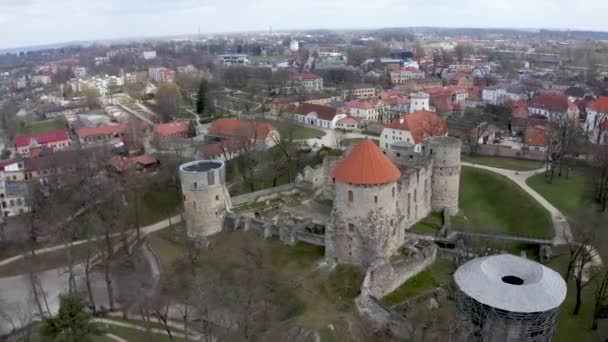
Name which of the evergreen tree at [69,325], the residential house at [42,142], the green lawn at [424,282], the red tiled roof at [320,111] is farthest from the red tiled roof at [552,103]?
the residential house at [42,142]

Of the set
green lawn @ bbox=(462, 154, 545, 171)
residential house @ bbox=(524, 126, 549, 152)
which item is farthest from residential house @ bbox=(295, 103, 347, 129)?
residential house @ bbox=(524, 126, 549, 152)

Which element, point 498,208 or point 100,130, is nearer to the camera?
point 498,208

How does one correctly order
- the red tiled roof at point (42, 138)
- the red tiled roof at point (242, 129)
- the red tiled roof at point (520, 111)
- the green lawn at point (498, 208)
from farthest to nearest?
the red tiled roof at point (520, 111) < the red tiled roof at point (42, 138) < the red tiled roof at point (242, 129) < the green lawn at point (498, 208)

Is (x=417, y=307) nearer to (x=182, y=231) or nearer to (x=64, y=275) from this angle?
(x=182, y=231)

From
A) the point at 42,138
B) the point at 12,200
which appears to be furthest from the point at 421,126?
the point at 42,138

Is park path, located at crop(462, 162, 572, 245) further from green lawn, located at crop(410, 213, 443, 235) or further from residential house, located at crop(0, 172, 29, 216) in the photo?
residential house, located at crop(0, 172, 29, 216)

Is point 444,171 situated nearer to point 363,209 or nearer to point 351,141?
point 363,209

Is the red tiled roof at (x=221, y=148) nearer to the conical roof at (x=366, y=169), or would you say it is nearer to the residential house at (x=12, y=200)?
the residential house at (x=12, y=200)
